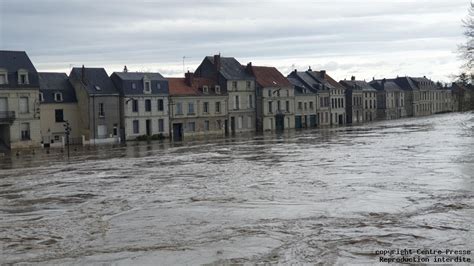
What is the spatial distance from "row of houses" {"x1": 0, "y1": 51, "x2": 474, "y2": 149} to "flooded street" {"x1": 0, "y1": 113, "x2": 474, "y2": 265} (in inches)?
811

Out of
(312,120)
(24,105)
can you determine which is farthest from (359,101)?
(24,105)

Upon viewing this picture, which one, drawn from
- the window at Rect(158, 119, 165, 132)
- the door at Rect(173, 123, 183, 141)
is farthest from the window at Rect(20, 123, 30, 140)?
the door at Rect(173, 123, 183, 141)

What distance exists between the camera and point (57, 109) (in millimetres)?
53906

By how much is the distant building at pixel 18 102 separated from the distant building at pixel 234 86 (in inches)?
922

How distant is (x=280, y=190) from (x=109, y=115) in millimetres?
38243

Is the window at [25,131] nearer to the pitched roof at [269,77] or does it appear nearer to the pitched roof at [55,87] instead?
the pitched roof at [55,87]

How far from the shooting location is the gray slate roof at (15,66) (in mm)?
49812

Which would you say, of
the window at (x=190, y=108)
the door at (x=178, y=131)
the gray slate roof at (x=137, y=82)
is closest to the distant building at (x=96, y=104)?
the gray slate roof at (x=137, y=82)

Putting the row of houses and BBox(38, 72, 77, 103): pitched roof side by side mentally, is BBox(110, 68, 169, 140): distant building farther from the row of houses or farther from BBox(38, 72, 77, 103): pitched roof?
BBox(38, 72, 77, 103): pitched roof

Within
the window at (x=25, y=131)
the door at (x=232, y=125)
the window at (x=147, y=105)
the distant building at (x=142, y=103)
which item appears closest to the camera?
the window at (x=25, y=131)

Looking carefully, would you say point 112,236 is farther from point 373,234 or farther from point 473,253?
point 473,253

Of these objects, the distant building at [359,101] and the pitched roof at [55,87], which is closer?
the pitched roof at [55,87]

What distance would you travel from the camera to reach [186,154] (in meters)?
39.4

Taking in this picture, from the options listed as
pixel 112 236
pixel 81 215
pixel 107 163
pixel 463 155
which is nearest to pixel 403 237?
pixel 112 236
